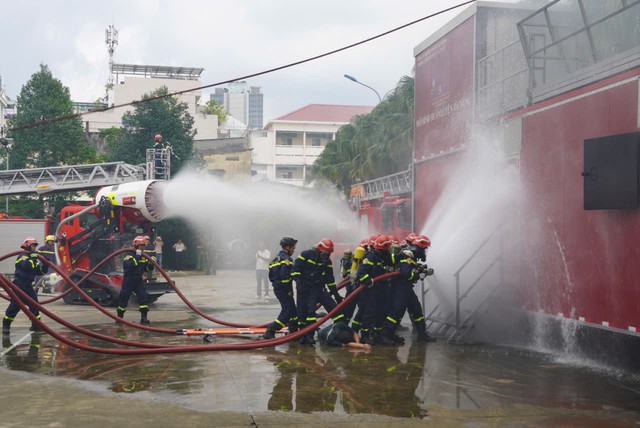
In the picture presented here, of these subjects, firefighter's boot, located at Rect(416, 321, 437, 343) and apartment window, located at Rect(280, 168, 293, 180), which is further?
apartment window, located at Rect(280, 168, 293, 180)

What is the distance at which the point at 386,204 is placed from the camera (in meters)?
19.7

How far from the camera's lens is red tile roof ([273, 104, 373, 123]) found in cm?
6619

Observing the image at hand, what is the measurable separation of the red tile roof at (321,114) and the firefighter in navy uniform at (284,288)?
55.5 meters

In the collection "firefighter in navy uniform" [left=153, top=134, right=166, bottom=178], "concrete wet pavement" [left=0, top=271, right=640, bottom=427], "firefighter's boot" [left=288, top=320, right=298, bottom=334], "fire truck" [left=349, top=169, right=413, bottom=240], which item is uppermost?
"firefighter in navy uniform" [left=153, top=134, right=166, bottom=178]

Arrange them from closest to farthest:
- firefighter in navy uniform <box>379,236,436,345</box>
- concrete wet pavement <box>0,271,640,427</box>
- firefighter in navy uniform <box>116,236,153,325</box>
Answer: concrete wet pavement <box>0,271,640,427</box>, firefighter in navy uniform <box>379,236,436,345</box>, firefighter in navy uniform <box>116,236,153,325</box>

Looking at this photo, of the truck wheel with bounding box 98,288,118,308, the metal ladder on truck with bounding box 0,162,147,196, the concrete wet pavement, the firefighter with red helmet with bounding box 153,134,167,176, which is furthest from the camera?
the metal ladder on truck with bounding box 0,162,147,196

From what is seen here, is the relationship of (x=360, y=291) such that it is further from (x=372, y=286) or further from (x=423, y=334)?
(x=423, y=334)

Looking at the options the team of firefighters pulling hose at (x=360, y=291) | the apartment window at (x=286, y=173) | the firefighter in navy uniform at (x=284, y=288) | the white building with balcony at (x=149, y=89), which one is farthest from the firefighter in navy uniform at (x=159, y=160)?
the apartment window at (x=286, y=173)

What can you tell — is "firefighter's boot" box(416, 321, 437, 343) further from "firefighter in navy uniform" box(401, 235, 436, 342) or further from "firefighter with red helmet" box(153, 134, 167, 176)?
"firefighter with red helmet" box(153, 134, 167, 176)

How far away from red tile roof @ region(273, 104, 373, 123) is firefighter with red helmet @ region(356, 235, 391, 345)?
55707 mm

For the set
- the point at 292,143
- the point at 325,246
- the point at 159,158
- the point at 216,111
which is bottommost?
the point at 325,246

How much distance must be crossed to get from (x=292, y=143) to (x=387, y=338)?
5659 cm

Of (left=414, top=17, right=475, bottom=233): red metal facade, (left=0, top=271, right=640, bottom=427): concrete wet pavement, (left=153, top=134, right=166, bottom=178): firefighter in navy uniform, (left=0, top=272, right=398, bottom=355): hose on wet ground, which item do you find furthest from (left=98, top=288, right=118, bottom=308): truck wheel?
(left=153, top=134, right=166, bottom=178): firefighter in navy uniform

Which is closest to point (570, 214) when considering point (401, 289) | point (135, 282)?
point (401, 289)
